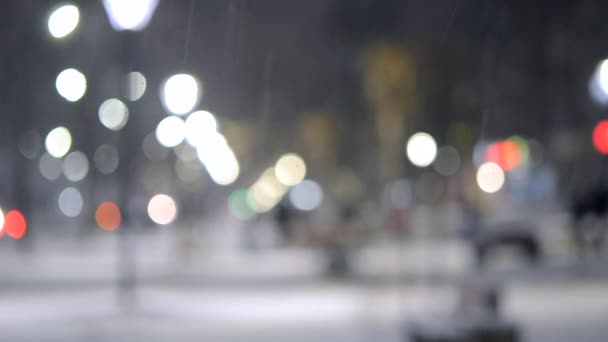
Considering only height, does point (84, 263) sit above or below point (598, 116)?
below

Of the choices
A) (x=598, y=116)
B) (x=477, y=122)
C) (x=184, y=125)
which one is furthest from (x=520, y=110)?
(x=184, y=125)

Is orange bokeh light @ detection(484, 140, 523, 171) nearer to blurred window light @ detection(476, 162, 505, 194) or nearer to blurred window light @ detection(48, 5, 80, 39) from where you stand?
blurred window light @ detection(476, 162, 505, 194)

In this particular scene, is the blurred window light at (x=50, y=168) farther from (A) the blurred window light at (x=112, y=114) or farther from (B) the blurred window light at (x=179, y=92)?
(B) the blurred window light at (x=179, y=92)

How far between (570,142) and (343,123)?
22.6m

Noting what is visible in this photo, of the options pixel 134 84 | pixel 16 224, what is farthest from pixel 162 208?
pixel 134 84

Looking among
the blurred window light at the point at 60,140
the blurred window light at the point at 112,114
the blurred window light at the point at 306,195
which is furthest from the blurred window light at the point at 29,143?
the blurred window light at the point at 306,195

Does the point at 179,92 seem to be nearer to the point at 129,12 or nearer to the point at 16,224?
the point at 129,12

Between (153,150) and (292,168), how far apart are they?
335 inches

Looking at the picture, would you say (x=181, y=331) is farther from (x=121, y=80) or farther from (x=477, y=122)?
(x=477, y=122)

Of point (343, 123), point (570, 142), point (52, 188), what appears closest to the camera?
point (570, 142)

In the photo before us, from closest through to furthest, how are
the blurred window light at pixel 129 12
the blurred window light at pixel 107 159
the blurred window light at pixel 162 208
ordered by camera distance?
the blurred window light at pixel 129 12 → the blurred window light at pixel 162 208 → the blurred window light at pixel 107 159

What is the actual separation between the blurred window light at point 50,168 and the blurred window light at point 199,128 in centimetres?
3084

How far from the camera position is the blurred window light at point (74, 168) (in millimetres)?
62500

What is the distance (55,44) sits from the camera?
36.8 metres
